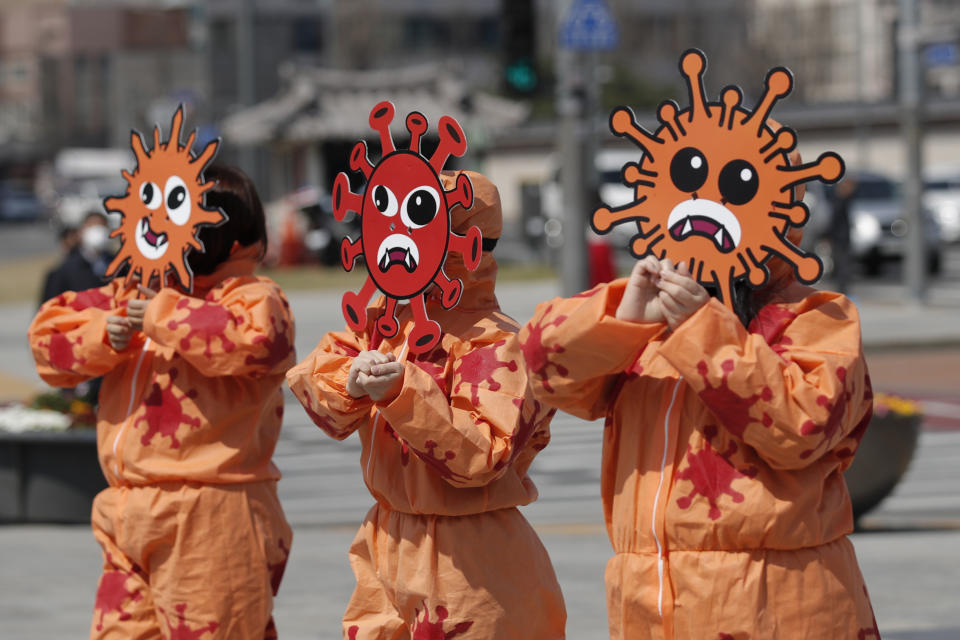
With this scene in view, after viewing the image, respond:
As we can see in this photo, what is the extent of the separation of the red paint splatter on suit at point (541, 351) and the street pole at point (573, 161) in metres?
12.9

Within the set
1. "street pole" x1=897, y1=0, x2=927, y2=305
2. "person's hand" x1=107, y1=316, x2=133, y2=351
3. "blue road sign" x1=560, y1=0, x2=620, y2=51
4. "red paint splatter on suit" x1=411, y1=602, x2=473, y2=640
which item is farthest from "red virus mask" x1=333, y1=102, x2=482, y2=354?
"street pole" x1=897, y1=0, x2=927, y2=305

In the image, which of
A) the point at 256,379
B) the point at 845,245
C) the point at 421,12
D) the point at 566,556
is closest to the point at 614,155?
the point at 845,245

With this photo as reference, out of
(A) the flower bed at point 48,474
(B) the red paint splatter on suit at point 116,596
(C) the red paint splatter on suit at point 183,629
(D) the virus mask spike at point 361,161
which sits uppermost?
(D) the virus mask spike at point 361,161

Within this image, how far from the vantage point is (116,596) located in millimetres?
4258

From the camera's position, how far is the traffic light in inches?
702

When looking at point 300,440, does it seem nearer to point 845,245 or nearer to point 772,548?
point 772,548

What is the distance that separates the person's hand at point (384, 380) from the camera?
3.41m

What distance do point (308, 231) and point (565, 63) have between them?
1562 centimetres

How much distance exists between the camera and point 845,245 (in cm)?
2048

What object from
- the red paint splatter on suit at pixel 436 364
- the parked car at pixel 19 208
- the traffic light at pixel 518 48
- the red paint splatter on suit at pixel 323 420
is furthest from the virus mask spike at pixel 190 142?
the parked car at pixel 19 208

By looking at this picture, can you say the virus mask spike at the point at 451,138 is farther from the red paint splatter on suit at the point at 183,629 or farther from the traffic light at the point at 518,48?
the traffic light at the point at 518,48

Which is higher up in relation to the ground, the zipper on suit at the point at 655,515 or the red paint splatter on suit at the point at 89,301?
the red paint splatter on suit at the point at 89,301

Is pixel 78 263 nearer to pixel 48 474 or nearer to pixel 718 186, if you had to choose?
pixel 48 474

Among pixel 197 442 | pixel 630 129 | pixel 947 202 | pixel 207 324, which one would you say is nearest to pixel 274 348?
pixel 207 324
